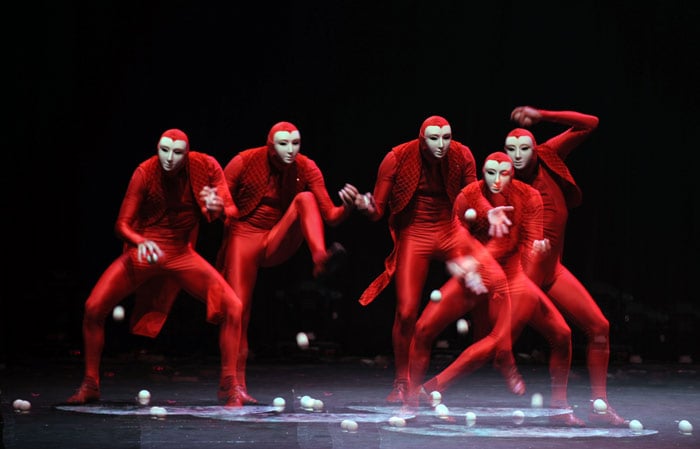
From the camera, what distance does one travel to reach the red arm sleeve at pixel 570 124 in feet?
21.4

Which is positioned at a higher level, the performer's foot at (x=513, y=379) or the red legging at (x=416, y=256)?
the red legging at (x=416, y=256)

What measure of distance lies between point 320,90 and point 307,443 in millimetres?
4337

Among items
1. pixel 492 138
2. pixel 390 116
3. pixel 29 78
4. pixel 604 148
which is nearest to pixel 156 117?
pixel 29 78

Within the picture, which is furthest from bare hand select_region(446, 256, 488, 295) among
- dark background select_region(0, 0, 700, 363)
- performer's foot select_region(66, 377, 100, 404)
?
dark background select_region(0, 0, 700, 363)

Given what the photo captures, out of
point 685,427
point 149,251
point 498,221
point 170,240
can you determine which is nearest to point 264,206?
point 170,240

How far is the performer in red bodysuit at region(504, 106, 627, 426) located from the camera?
19.9 ft

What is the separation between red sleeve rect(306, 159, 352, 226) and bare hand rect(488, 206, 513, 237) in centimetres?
75

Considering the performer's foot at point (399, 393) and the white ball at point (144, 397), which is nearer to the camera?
the white ball at point (144, 397)

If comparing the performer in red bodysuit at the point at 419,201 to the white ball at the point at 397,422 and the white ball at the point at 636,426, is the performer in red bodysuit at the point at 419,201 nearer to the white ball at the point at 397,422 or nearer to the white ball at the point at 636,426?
the white ball at the point at 397,422

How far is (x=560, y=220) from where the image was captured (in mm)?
6457

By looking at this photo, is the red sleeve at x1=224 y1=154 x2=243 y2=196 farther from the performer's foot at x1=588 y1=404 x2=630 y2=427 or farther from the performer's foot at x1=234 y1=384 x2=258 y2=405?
the performer's foot at x1=588 y1=404 x2=630 y2=427

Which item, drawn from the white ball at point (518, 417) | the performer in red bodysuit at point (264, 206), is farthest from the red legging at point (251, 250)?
the white ball at point (518, 417)

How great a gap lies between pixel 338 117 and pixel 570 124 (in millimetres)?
2852

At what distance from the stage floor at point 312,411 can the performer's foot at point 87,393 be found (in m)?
0.10
